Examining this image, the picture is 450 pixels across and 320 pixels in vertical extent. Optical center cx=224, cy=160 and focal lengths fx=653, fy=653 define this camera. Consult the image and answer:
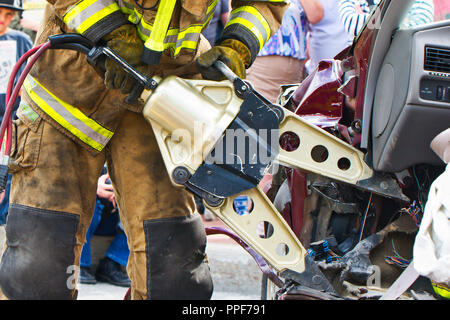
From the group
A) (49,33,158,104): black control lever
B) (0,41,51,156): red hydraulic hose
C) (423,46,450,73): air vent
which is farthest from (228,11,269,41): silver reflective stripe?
(0,41,51,156): red hydraulic hose

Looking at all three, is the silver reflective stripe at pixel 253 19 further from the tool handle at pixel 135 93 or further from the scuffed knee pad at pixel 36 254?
the scuffed knee pad at pixel 36 254

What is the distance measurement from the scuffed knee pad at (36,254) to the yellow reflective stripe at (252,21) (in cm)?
92

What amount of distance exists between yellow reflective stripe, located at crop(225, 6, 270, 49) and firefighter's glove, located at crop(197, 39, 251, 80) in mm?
74

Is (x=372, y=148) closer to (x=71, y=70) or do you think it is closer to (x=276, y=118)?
(x=276, y=118)

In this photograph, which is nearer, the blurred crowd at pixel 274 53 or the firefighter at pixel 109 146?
the firefighter at pixel 109 146

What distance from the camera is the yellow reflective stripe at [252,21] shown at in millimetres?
2314

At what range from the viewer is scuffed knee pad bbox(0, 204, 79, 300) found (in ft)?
7.35

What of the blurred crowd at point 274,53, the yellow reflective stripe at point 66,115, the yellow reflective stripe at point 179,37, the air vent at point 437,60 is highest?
the air vent at point 437,60

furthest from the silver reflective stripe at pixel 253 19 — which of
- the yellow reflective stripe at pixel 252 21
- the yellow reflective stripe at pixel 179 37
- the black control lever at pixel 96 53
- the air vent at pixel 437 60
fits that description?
the air vent at pixel 437 60

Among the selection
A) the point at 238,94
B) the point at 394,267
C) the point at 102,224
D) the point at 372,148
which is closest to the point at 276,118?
the point at 238,94

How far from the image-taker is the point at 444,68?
7.19 feet

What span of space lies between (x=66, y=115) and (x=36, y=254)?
494 millimetres
